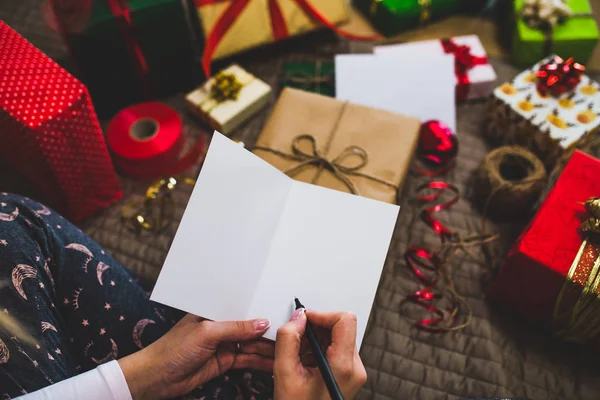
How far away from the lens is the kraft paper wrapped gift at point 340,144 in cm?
86

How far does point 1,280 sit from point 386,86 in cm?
81

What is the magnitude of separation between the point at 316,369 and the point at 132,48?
0.73m

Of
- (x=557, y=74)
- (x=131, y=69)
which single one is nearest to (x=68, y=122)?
(x=131, y=69)

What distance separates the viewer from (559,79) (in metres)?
1.01

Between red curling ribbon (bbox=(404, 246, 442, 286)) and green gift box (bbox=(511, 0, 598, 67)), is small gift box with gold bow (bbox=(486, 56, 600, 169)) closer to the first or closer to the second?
green gift box (bbox=(511, 0, 598, 67))

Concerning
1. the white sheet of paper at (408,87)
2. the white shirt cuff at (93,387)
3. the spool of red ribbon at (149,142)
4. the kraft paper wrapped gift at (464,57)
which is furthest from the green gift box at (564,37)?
the white shirt cuff at (93,387)

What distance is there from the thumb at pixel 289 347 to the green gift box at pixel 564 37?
2.86 feet

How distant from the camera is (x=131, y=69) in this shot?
1.06 meters

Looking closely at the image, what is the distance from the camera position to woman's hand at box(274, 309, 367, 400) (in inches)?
23.4

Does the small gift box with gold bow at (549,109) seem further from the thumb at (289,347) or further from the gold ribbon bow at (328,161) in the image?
the thumb at (289,347)

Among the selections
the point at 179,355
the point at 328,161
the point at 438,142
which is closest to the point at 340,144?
the point at 328,161

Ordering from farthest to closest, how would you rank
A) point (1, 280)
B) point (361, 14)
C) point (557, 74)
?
point (361, 14)
point (557, 74)
point (1, 280)

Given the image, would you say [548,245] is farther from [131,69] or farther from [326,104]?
[131,69]

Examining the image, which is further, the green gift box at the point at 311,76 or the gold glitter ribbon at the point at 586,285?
the green gift box at the point at 311,76
